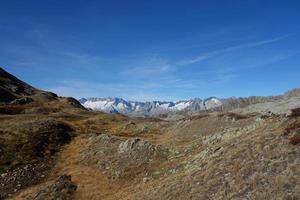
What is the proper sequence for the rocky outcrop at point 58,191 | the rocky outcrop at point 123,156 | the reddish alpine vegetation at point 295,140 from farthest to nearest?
the rocky outcrop at point 123,156, the rocky outcrop at point 58,191, the reddish alpine vegetation at point 295,140

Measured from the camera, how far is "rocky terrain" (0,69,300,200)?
26.6m

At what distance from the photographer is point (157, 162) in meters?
43.0

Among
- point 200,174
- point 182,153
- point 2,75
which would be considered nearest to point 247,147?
point 200,174

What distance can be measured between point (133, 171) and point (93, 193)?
5400 millimetres

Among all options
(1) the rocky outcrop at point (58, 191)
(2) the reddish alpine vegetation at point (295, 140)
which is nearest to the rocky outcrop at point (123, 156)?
(1) the rocky outcrop at point (58, 191)

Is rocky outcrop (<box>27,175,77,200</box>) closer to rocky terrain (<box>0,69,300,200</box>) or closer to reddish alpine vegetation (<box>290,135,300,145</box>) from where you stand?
rocky terrain (<box>0,69,300,200</box>)

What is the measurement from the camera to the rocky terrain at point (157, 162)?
26.6m

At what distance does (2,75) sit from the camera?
7726 inches

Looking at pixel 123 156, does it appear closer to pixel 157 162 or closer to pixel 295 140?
pixel 157 162

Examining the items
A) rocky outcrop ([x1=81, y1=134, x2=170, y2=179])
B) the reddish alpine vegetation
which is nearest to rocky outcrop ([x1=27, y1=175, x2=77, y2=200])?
rocky outcrop ([x1=81, y1=134, x2=170, y2=179])

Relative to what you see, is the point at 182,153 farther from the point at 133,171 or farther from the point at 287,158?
the point at 287,158

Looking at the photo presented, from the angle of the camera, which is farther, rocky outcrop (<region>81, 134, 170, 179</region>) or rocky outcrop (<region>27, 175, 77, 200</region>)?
rocky outcrop (<region>81, 134, 170, 179</region>)

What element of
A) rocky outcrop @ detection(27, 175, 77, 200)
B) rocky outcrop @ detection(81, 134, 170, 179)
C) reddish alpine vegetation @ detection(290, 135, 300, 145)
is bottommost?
rocky outcrop @ detection(27, 175, 77, 200)

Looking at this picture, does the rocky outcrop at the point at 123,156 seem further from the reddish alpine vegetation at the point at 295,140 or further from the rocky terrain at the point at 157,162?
the reddish alpine vegetation at the point at 295,140
